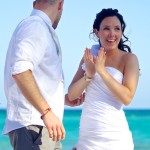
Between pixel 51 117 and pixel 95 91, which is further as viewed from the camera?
pixel 95 91

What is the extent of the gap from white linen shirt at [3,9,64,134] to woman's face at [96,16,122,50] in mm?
565

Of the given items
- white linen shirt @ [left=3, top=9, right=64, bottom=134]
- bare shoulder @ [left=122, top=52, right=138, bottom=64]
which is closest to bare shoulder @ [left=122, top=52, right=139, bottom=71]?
bare shoulder @ [left=122, top=52, right=138, bottom=64]

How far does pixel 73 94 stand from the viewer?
4.36 m

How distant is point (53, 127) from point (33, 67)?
459mm

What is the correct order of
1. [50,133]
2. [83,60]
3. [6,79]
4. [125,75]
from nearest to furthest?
[50,133]
[6,79]
[125,75]
[83,60]

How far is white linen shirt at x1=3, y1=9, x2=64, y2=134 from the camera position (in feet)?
12.2

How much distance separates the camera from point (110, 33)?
431 centimetres

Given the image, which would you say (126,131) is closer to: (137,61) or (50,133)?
(137,61)

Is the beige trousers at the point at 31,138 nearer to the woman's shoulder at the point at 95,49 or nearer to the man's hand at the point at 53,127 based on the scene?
the man's hand at the point at 53,127

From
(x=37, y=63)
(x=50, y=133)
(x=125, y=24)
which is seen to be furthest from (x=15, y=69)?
(x=125, y=24)

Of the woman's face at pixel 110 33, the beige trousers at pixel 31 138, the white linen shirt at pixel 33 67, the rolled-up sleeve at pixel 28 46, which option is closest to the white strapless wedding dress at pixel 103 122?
the woman's face at pixel 110 33

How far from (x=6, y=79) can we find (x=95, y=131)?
31.8 inches

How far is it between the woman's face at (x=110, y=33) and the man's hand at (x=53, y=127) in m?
1.01

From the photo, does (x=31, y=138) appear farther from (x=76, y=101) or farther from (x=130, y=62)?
(x=130, y=62)
